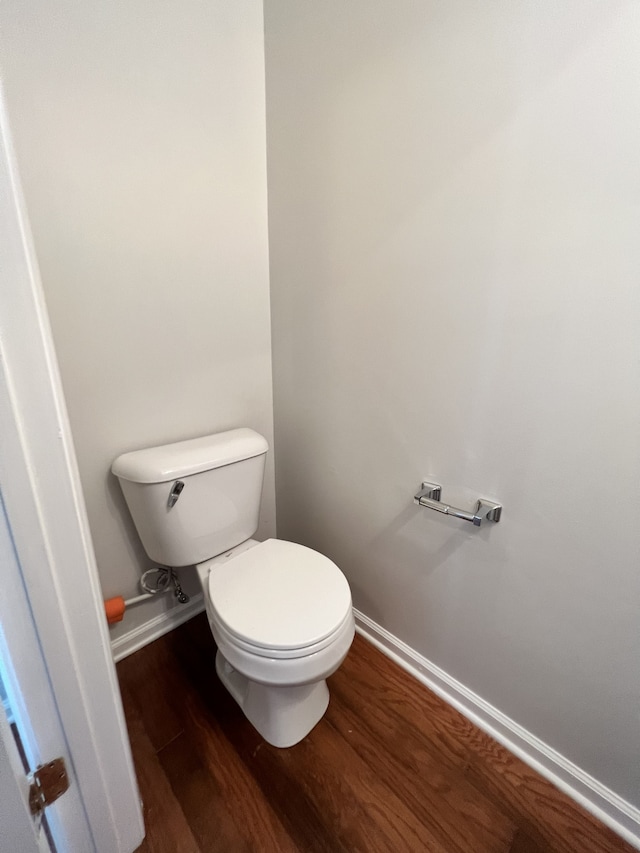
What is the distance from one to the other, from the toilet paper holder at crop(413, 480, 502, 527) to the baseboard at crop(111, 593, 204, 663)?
101cm

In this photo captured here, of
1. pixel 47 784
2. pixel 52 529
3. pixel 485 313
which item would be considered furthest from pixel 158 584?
pixel 485 313

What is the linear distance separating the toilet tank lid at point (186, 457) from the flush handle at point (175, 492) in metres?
0.02

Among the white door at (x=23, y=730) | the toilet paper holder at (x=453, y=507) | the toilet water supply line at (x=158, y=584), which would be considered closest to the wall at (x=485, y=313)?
the toilet paper holder at (x=453, y=507)

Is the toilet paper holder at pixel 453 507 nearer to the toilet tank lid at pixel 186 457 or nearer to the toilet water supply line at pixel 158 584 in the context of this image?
the toilet tank lid at pixel 186 457

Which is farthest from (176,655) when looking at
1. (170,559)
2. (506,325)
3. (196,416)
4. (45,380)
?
(506,325)

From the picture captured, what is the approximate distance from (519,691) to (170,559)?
1.07 metres

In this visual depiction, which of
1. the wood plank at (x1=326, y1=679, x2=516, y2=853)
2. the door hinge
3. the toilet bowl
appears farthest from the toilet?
the door hinge

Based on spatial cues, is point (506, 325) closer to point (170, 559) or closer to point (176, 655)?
point (170, 559)

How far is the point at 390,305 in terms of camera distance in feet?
3.66

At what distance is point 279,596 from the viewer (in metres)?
1.06

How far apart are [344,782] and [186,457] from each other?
976 mm

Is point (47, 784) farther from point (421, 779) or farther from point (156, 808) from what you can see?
point (421, 779)

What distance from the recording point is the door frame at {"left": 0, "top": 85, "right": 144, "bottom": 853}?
0.53 metres

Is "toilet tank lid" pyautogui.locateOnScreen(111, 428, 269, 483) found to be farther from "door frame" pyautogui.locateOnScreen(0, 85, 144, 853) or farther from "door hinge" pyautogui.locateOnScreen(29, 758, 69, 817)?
"door hinge" pyautogui.locateOnScreen(29, 758, 69, 817)
